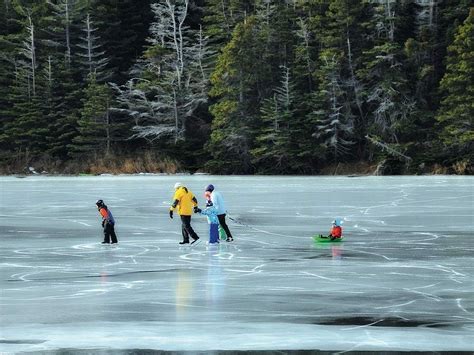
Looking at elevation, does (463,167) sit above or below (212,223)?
above

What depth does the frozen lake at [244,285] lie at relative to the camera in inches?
400

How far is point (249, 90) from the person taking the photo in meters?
74.2

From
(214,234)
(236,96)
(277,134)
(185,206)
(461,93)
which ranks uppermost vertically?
(236,96)

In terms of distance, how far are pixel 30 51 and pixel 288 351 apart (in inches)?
3028

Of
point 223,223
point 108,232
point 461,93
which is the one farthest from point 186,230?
point 461,93

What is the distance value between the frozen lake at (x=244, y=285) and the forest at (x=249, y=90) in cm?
4179

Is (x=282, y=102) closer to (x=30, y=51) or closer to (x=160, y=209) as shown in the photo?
(x=30, y=51)

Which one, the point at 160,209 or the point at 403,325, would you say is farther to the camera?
the point at 160,209

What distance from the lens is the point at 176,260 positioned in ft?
57.9

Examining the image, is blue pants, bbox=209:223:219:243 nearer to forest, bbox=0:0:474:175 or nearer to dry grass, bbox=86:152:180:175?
forest, bbox=0:0:474:175

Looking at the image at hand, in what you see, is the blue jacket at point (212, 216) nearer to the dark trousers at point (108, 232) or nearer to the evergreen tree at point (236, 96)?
the dark trousers at point (108, 232)

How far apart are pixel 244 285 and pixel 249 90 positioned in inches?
2386

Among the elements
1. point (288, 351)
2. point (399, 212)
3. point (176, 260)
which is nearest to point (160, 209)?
point (399, 212)

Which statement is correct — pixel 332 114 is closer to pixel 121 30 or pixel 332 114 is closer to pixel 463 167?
pixel 463 167
